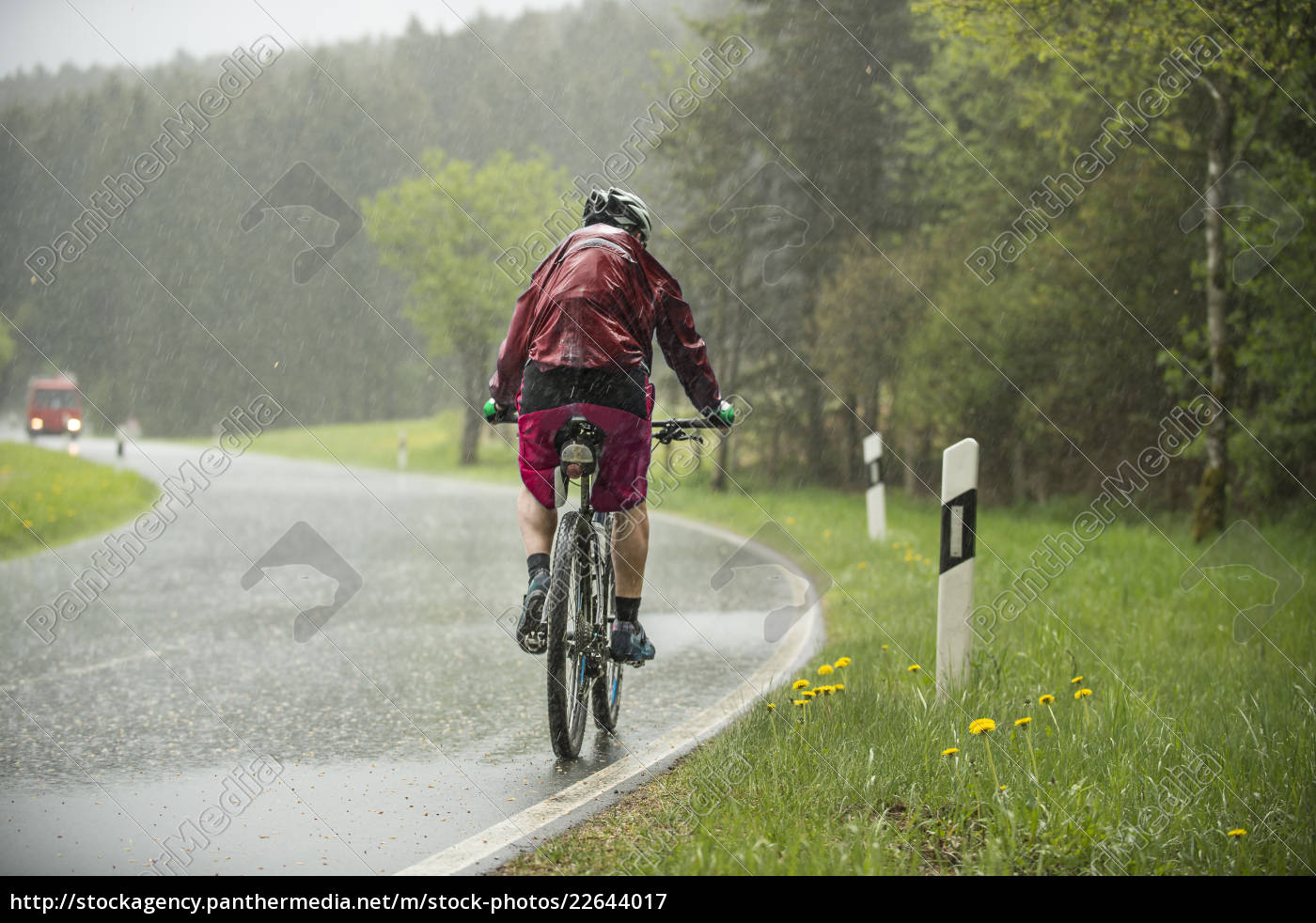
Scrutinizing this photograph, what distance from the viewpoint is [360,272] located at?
263 ft

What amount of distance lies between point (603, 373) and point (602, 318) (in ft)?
0.65

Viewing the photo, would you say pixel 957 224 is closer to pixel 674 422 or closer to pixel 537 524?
pixel 674 422

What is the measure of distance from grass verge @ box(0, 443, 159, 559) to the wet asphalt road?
149 centimetres

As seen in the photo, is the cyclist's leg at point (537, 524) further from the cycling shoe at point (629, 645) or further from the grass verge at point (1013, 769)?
the grass verge at point (1013, 769)

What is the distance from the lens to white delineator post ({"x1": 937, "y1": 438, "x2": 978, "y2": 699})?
481 centimetres

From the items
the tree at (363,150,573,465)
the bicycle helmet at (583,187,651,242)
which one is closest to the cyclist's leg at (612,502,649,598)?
the bicycle helmet at (583,187,651,242)

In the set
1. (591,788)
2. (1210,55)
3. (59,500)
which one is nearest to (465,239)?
(59,500)

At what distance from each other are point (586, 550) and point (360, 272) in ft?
262

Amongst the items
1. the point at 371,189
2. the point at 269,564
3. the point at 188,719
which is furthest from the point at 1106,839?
the point at 371,189

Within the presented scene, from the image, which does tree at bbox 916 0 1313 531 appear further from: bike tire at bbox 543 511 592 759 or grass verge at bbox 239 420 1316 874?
bike tire at bbox 543 511 592 759

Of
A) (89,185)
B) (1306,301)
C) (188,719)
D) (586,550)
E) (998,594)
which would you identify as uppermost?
(89,185)

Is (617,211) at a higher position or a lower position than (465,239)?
lower

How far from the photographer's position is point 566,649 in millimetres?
4055
